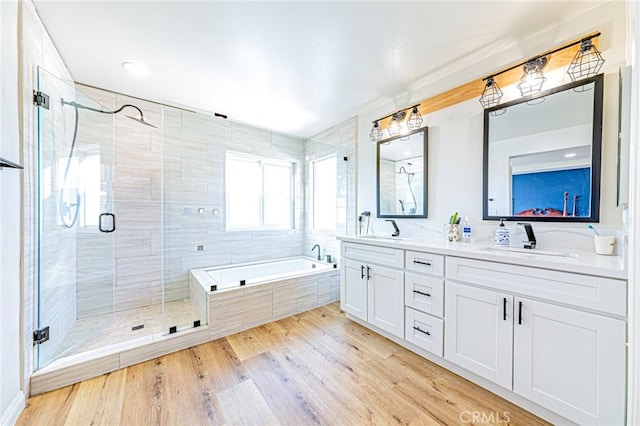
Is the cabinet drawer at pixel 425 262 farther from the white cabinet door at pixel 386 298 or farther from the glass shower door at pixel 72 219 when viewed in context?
the glass shower door at pixel 72 219

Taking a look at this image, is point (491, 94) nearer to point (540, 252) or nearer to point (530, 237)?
point (530, 237)

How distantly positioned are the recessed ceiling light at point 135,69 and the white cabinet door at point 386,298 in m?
2.78

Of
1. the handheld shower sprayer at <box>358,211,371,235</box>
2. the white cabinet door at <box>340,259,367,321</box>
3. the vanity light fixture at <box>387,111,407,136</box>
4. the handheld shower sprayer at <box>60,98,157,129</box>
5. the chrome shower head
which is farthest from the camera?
the handheld shower sprayer at <box>358,211,371,235</box>

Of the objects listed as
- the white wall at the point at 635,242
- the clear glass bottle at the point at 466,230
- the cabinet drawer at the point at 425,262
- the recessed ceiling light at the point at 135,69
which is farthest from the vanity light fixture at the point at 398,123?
the recessed ceiling light at the point at 135,69

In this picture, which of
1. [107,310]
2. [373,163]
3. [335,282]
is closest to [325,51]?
[373,163]

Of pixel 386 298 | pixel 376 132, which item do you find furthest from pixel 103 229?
pixel 376 132

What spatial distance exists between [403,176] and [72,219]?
3.32 meters

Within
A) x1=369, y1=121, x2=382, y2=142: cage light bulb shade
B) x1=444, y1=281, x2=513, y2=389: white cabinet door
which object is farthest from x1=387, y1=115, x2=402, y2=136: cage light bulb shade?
x1=444, y1=281, x2=513, y2=389: white cabinet door

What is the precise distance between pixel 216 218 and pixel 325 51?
8.02 feet

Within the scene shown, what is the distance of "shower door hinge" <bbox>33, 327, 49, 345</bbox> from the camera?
162cm

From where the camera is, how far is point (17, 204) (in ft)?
4.79

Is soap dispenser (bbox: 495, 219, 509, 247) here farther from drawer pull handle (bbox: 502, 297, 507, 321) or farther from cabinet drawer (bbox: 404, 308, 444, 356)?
cabinet drawer (bbox: 404, 308, 444, 356)

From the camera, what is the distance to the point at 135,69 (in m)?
2.18

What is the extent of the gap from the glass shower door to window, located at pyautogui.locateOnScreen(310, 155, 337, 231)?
2530 millimetres
